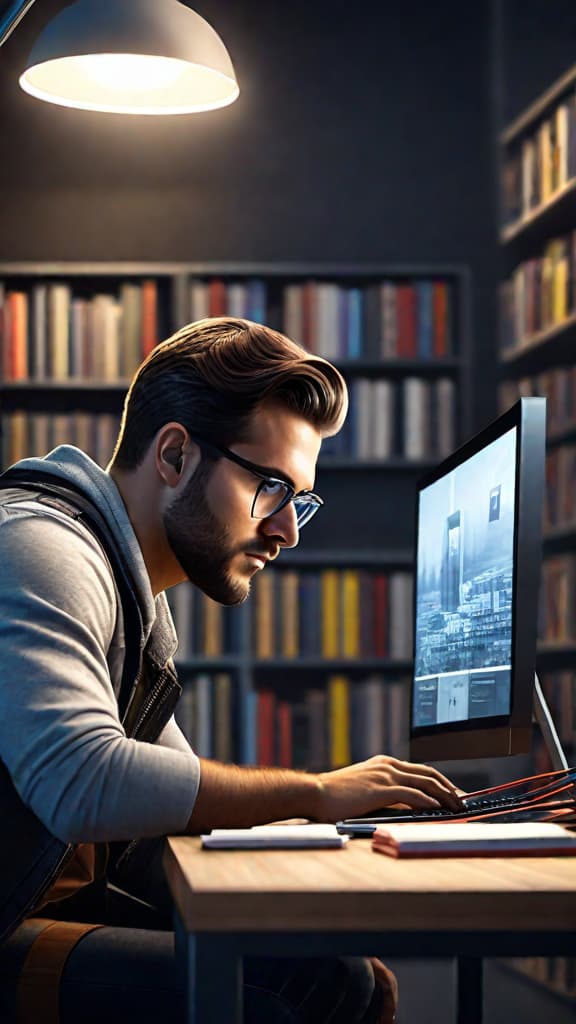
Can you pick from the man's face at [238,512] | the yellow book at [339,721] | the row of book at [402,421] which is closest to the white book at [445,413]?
the row of book at [402,421]

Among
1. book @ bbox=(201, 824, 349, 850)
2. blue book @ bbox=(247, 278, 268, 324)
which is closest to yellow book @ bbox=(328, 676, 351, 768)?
blue book @ bbox=(247, 278, 268, 324)

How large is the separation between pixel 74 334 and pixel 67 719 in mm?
3475

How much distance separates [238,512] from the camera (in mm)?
1523

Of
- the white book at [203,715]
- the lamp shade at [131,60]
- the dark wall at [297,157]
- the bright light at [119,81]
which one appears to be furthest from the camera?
the dark wall at [297,157]

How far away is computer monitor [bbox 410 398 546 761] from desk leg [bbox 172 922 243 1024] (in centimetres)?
53

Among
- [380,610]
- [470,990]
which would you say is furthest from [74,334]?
[470,990]

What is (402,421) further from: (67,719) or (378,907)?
(378,907)

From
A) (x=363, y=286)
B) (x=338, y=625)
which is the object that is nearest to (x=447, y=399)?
(x=363, y=286)

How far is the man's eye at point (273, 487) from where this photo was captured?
4.95 ft

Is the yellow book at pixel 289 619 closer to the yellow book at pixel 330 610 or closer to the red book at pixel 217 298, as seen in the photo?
the yellow book at pixel 330 610

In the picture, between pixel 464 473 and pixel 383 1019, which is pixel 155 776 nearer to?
pixel 383 1019

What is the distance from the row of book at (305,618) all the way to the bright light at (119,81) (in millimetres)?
2021

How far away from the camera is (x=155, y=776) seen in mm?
1142

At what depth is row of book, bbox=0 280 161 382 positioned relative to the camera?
14.7 ft
